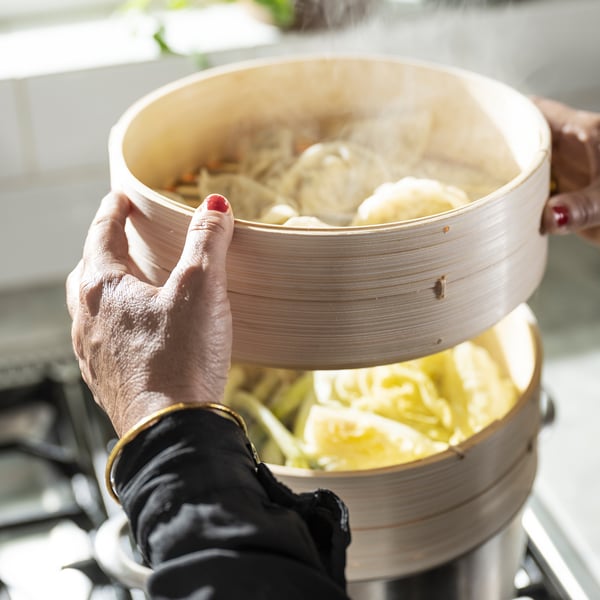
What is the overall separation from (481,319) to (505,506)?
26 centimetres

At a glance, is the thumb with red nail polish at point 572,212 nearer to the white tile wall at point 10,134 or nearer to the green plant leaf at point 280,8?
the green plant leaf at point 280,8

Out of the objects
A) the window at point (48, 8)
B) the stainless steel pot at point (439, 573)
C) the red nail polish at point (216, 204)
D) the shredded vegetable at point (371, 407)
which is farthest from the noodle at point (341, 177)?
the window at point (48, 8)

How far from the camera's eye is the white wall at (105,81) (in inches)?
62.3

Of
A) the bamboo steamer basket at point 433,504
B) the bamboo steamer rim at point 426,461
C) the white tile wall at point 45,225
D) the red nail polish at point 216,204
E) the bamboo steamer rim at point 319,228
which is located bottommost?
the white tile wall at point 45,225

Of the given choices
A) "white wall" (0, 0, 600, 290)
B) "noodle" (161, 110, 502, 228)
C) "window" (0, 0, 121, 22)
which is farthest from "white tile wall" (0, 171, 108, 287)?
"noodle" (161, 110, 502, 228)

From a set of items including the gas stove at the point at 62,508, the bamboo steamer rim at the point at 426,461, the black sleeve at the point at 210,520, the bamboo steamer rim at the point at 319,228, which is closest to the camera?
the black sleeve at the point at 210,520

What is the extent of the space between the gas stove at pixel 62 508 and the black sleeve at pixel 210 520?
0.34m

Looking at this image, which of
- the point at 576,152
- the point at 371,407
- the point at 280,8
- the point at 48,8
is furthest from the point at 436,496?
the point at 48,8

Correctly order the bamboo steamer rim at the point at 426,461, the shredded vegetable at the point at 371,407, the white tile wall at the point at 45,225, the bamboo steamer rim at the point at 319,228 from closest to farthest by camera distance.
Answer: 1. the bamboo steamer rim at the point at 319,228
2. the bamboo steamer rim at the point at 426,461
3. the shredded vegetable at the point at 371,407
4. the white tile wall at the point at 45,225

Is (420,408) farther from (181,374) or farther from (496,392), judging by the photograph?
(181,374)

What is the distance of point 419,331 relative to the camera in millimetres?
835

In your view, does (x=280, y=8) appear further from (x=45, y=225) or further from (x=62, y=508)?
(x=62, y=508)

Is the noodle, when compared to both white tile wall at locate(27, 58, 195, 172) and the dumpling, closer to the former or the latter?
the dumpling

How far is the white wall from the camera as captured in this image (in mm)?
1583
